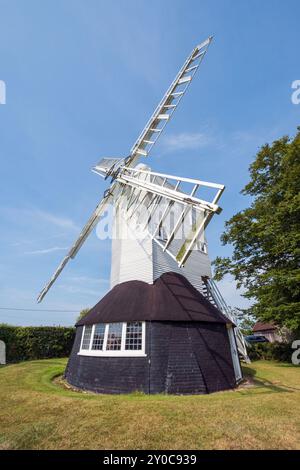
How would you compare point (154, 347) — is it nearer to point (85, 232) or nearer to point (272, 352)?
point (85, 232)

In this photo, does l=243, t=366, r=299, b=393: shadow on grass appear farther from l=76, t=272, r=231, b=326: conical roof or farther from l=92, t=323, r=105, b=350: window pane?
l=92, t=323, r=105, b=350: window pane

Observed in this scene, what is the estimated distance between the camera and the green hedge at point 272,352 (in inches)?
916

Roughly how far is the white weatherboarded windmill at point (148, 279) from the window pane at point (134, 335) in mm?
43

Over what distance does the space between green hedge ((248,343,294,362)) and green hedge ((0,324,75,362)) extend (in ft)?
57.3

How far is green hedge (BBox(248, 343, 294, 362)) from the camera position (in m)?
23.3

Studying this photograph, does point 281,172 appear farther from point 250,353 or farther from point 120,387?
point 120,387

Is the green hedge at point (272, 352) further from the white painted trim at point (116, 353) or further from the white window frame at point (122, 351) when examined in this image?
the white painted trim at point (116, 353)

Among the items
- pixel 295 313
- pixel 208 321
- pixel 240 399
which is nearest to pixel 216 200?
pixel 208 321

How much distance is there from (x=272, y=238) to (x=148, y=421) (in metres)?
17.2

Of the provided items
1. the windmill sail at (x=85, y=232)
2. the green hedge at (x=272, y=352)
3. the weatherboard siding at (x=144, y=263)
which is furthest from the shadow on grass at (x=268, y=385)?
the windmill sail at (x=85, y=232)

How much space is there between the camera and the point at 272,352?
24.5 meters

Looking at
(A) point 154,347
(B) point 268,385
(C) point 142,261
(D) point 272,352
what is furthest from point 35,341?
(D) point 272,352

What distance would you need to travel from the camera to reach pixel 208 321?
13031 millimetres
